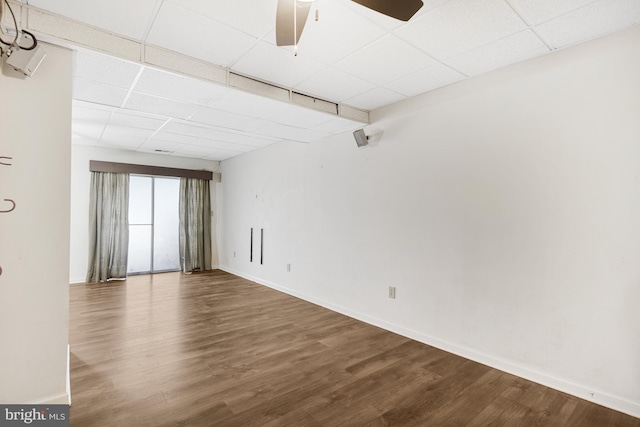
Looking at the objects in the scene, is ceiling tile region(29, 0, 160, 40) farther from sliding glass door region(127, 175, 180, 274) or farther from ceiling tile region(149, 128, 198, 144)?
sliding glass door region(127, 175, 180, 274)

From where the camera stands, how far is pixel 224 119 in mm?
3928

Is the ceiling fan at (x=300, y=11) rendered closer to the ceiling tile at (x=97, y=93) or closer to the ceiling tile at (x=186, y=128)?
the ceiling tile at (x=97, y=93)

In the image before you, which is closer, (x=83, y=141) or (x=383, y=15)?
(x=383, y=15)

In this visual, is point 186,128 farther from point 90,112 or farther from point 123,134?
point 123,134

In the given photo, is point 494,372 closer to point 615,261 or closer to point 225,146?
point 615,261

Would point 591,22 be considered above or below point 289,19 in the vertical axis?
above

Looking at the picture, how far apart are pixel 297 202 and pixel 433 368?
3122 mm

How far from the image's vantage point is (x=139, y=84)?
9.32ft

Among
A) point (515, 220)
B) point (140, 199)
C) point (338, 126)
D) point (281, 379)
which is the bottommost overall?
point (281, 379)

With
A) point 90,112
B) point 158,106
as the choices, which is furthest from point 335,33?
point 90,112

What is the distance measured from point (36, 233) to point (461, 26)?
124 inches

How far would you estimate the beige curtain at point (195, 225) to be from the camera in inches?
276

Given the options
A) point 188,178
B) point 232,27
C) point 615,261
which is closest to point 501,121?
point 615,261

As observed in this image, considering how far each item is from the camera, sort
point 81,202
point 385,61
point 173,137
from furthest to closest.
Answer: point 81,202 < point 173,137 < point 385,61
